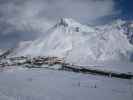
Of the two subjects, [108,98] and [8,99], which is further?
[108,98]

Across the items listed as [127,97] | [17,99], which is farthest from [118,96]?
[17,99]

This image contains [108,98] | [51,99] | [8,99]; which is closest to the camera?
[8,99]

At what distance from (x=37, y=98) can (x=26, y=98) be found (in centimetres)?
98

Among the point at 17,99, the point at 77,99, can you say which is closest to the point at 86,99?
the point at 77,99

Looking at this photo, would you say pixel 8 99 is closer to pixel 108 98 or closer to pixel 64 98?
pixel 64 98

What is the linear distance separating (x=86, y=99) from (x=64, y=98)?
2114mm

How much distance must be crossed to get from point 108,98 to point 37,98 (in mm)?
7091

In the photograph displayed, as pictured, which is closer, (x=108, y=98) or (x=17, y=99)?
(x=17, y=99)

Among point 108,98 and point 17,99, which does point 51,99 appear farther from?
point 108,98

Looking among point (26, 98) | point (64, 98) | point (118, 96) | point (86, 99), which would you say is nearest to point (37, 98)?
point (26, 98)

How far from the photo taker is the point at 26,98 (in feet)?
68.4

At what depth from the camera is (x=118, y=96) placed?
2480cm

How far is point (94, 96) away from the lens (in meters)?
23.9

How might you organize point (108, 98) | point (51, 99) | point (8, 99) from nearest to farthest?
point (8, 99), point (51, 99), point (108, 98)
